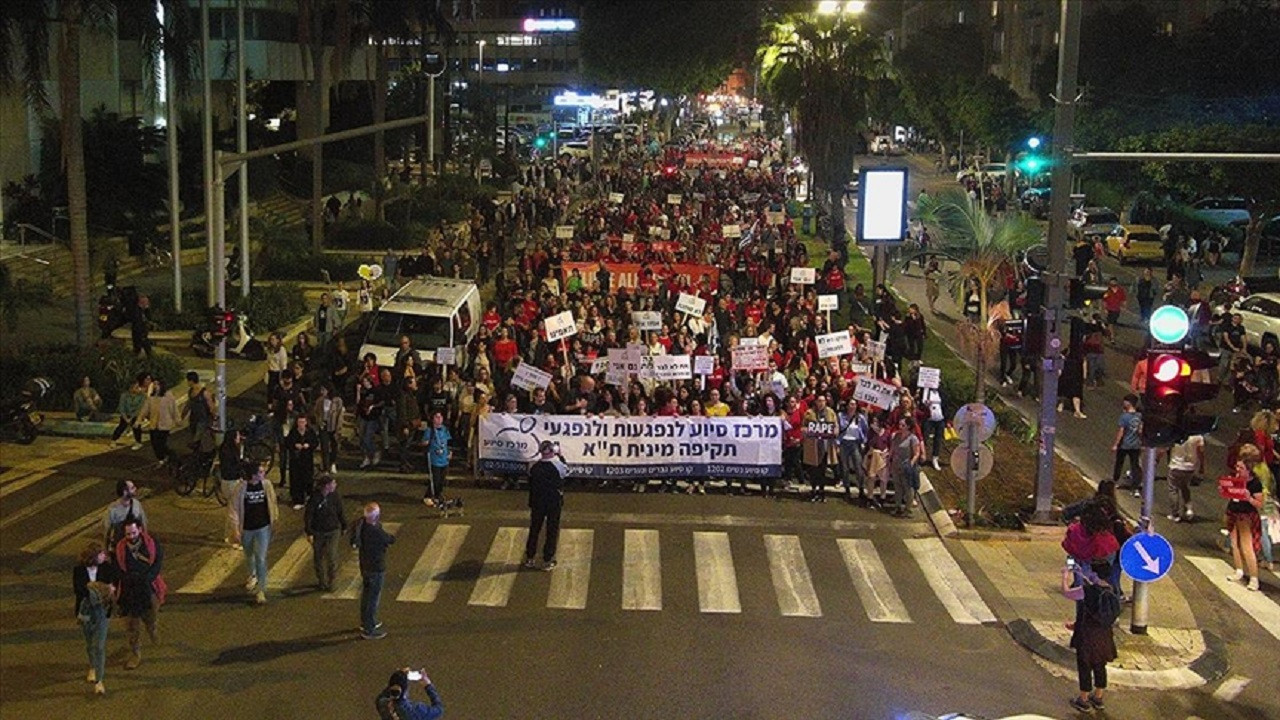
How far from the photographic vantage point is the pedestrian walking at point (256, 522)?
15383mm

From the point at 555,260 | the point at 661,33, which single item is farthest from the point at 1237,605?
the point at 661,33

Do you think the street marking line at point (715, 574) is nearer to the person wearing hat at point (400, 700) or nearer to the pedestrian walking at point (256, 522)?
the pedestrian walking at point (256, 522)

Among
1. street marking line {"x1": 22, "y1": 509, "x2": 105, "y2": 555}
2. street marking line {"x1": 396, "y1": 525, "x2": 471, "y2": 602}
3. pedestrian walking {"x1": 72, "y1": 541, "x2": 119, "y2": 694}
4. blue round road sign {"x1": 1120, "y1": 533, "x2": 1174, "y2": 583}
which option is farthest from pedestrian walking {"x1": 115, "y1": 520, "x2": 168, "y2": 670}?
blue round road sign {"x1": 1120, "y1": 533, "x2": 1174, "y2": 583}

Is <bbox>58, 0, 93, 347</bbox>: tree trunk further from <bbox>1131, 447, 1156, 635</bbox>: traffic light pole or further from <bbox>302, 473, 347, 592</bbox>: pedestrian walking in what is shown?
<bbox>1131, 447, 1156, 635</bbox>: traffic light pole

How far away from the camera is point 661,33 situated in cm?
9800

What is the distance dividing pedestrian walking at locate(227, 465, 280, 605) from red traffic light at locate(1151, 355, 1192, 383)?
9.22m

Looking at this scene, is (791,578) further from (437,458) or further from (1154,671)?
(437,458)

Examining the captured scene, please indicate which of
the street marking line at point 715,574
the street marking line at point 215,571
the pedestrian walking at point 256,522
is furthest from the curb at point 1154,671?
the street marking line at point 215,571

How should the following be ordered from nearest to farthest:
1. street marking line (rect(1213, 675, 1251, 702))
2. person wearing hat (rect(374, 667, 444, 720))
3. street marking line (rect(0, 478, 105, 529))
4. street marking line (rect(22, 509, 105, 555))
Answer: person wearing hat (rect(374, 667, 444, 720)), street marking line (rect(1213, 675, 1251, 702)), street marking line (rect(22, 509, 105, 555)), street marking line (rect(0, 478, 105, 529))

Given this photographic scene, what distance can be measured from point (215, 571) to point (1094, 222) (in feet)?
152

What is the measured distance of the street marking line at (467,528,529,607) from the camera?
15930mm

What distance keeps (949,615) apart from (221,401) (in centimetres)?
1117

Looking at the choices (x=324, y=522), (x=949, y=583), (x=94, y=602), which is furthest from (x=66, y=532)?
(x=949, y=583)

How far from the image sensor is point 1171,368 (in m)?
14.0
